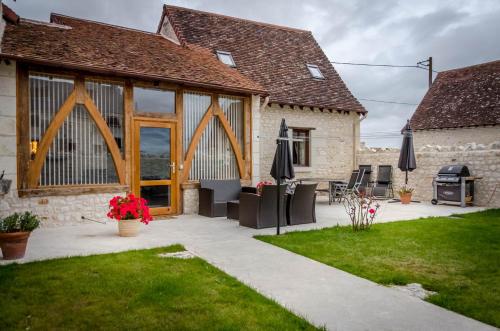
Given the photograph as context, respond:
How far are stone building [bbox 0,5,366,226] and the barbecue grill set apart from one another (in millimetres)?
5265

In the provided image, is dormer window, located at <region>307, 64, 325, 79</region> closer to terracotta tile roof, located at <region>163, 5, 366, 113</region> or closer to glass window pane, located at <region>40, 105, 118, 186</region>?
terracotta tile roof, located at <region>163, 5, 366, 113</region>

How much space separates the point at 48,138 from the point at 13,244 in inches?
120

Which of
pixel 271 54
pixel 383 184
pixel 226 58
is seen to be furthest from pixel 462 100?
pixel 226 58

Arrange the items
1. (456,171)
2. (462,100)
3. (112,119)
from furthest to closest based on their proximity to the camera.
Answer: (462,100) → (456,171) → (112,119)

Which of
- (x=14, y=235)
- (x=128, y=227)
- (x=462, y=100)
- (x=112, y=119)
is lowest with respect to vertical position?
(x=128, y=227)

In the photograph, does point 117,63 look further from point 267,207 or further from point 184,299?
point 184,299

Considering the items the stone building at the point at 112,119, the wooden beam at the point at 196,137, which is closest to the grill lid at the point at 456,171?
the stone building at the point at 112,119

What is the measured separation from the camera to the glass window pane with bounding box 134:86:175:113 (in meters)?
8.66

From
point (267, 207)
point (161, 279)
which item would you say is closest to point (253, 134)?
point (267, 207)

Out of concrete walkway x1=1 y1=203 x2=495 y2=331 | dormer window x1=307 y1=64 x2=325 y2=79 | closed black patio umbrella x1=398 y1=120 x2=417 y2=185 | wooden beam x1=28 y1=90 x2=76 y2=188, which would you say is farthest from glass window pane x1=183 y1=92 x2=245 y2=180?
dormer window x1=307 y1=64 x2=325 y2=79

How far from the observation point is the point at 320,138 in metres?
14.1

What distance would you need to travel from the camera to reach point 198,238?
6453 millimetres

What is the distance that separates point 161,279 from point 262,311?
4.56ft

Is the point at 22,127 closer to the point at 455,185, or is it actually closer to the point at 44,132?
the point at 44,132
